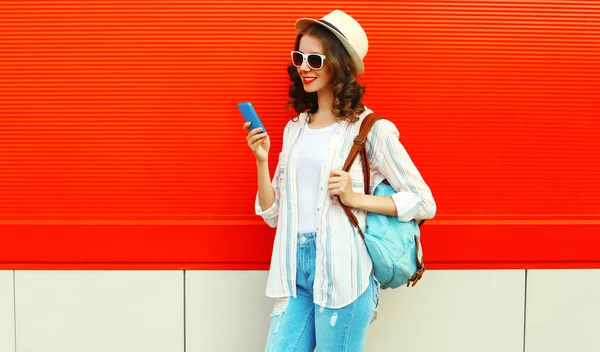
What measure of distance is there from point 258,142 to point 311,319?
2.37 ft

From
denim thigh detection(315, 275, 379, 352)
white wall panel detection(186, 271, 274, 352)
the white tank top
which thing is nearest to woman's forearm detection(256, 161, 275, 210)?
the white tank top

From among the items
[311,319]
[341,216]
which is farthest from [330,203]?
[311,319]

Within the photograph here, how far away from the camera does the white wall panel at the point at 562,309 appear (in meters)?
2.96

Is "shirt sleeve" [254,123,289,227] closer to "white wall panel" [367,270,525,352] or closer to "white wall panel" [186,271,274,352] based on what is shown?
"white wall panel" [186,271,274,352]

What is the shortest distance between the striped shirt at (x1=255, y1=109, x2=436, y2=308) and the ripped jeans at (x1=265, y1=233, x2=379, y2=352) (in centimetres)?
3

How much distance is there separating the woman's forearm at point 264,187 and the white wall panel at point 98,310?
0.74m

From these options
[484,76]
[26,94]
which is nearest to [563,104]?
[484,76]

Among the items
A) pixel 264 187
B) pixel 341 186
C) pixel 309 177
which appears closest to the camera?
pixel 341 186

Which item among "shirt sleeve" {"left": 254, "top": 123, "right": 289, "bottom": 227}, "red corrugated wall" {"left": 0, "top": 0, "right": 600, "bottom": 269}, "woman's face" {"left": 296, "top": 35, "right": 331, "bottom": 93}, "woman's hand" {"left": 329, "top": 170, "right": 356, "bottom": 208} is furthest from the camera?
"red corrugated wall" {"left": 0, "top": 0, "right": 600, "bottom": 269}

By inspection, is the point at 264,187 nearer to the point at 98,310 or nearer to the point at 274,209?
the point at 274,209

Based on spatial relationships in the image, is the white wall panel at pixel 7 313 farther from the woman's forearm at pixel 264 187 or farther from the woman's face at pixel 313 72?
the woman's face at pixel 313 72

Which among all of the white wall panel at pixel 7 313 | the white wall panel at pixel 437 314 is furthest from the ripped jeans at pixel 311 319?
the white wall panel at pixel 7 313

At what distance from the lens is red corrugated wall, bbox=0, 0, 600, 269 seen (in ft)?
9.43

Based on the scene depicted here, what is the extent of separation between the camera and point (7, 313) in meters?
2.90
